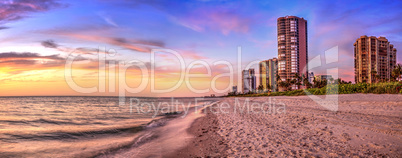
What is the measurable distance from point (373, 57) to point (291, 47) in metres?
46.6

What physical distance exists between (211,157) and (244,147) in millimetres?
1397

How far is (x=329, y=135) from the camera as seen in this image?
7805 millimetres

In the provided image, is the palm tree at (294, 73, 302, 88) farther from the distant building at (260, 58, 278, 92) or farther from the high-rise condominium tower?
the distant building at (260, 58, 278, 92)

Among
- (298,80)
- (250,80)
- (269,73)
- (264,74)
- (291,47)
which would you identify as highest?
(291,47)

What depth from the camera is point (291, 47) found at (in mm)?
108500

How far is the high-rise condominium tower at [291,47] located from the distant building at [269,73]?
53.6ft

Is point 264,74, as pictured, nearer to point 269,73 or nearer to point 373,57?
point 269,73

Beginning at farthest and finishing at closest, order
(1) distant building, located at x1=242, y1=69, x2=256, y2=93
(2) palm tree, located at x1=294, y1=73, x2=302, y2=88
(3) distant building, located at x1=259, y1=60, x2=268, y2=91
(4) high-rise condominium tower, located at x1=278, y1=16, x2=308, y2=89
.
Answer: (1) distant building, located at x1=242, y1=69, x2=256, y2=93, (3) distant building, located at x1=259, y1=60, x2=268, y2=91, (4) high-rise condominium tower, located at x1=278, y1=16, x2=308, y2=89, (2) palm tree, located at x1=294, y1=73, x2=302, y2=88

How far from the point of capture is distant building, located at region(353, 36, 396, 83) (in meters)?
108

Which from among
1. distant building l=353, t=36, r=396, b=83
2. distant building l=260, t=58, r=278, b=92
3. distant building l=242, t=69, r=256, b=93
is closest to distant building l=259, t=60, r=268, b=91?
distant building l=260, t=58, r=278, b=92

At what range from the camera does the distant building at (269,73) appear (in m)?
130

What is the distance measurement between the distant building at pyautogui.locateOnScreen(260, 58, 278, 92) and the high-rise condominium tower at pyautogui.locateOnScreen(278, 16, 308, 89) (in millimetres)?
16344

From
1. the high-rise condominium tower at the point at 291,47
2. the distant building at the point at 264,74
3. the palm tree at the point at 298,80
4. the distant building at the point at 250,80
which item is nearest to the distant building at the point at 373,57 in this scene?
the high-rise condominium tower at the point at 291,47

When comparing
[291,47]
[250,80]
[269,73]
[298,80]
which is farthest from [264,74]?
[298,80]
